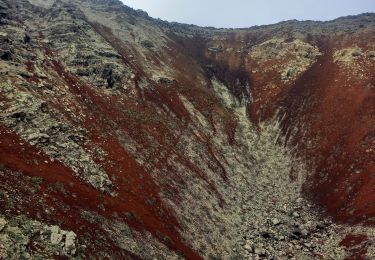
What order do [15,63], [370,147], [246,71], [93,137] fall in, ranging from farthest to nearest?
[246,71] → [370,147] → [15,63] → [93,137]

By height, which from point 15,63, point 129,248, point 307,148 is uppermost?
point 307,148

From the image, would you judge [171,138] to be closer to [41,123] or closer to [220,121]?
[220,121]

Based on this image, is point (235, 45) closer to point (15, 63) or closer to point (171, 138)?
point (171, 138)

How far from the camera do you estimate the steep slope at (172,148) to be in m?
35.4

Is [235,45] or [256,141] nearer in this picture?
[256,141]

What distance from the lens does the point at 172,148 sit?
186 ft

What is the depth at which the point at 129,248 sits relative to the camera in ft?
111

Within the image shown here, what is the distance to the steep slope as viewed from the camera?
1395 inches

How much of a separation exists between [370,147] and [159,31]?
69.2 metres

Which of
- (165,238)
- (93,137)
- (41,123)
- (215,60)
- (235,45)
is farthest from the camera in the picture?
(235,45)

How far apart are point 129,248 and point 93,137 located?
18.6m

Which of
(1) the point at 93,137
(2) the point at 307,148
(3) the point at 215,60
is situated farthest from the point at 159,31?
(1) the point at 93,137

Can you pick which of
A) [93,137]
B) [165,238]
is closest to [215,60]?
[93,137]

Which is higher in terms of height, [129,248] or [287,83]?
[287,83]
